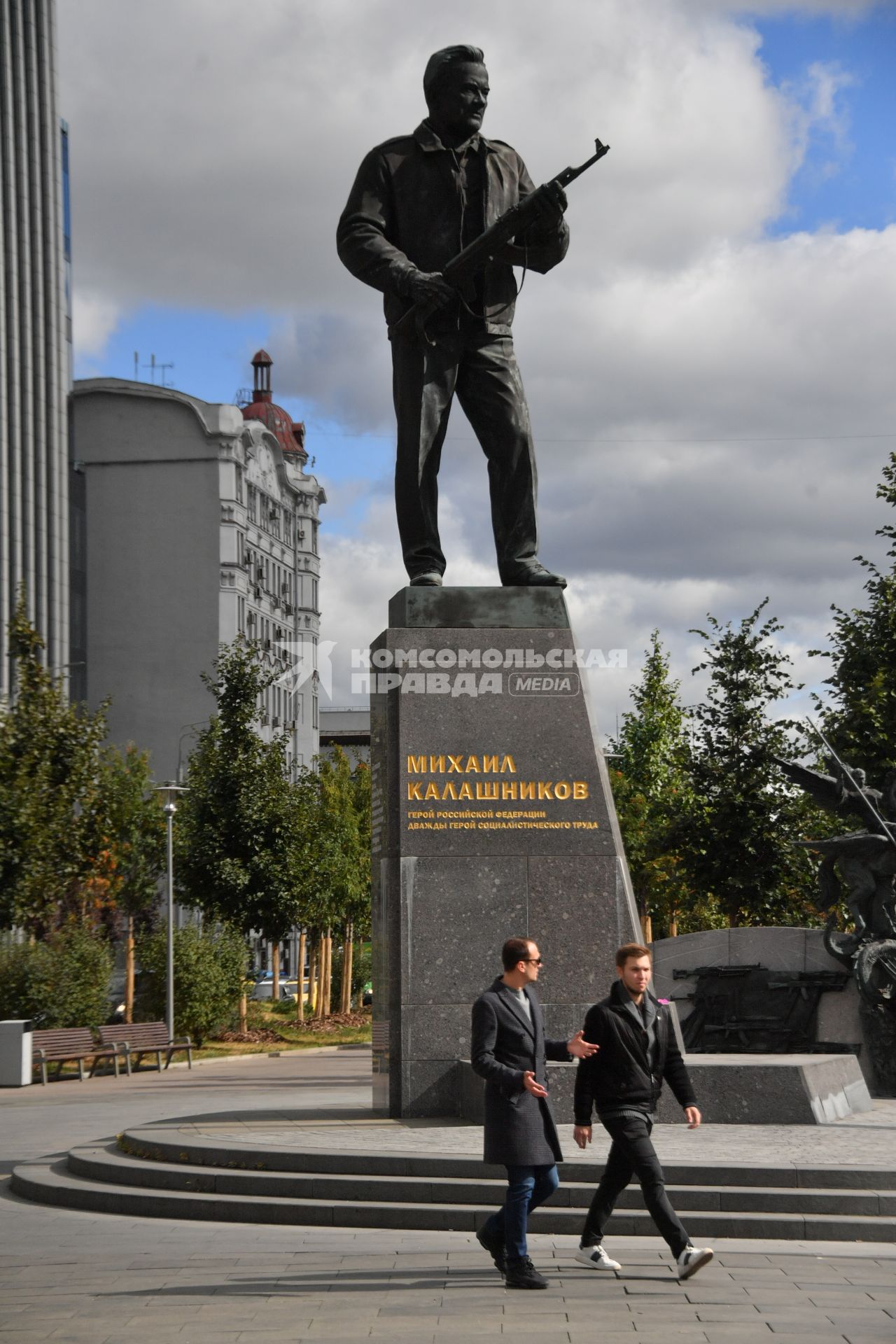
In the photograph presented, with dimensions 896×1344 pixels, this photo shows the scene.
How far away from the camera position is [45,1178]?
11.2 meters

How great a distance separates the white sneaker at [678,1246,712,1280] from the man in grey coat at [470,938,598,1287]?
62 centimetres

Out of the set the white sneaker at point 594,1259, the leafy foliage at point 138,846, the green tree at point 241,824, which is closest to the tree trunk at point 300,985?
the leafy foliage at point 138,846

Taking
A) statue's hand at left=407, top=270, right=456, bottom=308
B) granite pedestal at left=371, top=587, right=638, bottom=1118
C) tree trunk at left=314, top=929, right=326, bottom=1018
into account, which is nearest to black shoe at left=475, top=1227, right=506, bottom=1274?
granite pedestal at left=371, top=587, right=638, bottom=1118

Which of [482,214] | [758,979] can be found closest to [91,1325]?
[482,214]

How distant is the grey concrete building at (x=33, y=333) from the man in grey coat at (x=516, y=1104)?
55.3 meters

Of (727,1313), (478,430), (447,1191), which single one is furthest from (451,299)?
(727,1313)

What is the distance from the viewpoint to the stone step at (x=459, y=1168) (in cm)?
903

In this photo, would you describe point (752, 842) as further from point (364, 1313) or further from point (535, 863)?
point (364, 1313)

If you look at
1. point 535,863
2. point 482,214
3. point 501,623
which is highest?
point 482,214

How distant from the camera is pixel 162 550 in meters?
69.8

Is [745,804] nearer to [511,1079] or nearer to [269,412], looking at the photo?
[511,1079]

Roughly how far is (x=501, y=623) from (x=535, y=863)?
1818mm

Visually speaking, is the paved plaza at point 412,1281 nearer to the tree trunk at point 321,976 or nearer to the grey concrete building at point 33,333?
the tree trunk at point 321,976

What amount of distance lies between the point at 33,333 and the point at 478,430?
2252 inches
